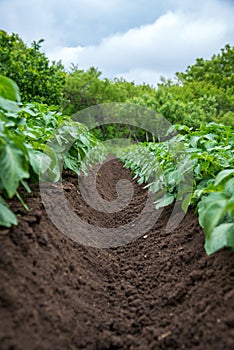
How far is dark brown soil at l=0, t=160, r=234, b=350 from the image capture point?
1462 mm

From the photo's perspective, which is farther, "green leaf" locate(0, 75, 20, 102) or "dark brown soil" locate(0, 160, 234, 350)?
"green leaf" locate(0, 75, 20, 102)

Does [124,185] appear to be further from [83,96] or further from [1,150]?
[83,96]

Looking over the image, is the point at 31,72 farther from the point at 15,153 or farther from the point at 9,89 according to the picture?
the point at 15,153

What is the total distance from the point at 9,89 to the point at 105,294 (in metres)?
1.41

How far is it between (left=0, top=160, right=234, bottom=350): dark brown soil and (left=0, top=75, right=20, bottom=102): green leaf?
2.02 ft

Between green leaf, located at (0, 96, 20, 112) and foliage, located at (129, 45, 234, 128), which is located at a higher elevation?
foliage, located at (129, 45, 234, 128)

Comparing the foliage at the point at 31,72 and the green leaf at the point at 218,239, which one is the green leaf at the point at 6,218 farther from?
the foliage at the point at 31,72

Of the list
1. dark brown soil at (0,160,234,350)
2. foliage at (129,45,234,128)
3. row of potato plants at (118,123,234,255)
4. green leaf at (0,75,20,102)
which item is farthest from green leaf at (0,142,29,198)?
foliage at (129,45,234,128)

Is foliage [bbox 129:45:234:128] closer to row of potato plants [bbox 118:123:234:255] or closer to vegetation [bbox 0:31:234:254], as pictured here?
vegetation [bbox 0:31:234:254]

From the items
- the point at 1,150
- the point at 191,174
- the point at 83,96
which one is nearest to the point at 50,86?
the point at 191,174

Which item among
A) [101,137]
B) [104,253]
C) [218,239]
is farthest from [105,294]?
[101,137]

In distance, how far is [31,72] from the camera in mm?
10188

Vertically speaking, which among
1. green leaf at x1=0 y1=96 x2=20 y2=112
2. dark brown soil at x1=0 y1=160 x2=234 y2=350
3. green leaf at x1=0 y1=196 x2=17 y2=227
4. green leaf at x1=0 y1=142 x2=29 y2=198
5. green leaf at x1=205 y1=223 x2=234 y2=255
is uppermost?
green leaf at x1=0 y1=96 x2=20 y2=112

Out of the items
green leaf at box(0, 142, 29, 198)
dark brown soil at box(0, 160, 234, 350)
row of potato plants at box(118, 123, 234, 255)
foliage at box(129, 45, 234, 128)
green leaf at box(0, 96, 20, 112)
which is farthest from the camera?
foliage at box(129, 45, 234, 128)
